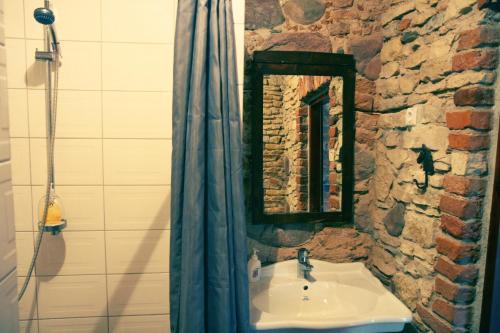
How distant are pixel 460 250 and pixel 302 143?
0.81 m

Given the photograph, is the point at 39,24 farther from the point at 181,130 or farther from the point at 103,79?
the point at 181,130

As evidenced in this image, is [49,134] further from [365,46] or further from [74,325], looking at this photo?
[365,46]

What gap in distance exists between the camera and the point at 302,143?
171 centimetres

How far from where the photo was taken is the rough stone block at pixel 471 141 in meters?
1.18

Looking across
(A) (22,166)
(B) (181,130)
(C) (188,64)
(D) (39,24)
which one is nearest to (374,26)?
(C) (188,64)

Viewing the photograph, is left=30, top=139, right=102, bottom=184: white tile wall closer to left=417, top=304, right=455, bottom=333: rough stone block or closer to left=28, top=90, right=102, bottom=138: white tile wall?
left=28, top=90, right=102, bottom=138: white tile wall

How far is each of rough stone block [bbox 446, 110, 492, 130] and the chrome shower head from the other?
1.54m

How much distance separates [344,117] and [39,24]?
143 centimetres

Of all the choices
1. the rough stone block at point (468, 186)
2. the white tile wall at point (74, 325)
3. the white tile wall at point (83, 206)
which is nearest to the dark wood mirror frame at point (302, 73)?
the rough stone block at point (468, 186)

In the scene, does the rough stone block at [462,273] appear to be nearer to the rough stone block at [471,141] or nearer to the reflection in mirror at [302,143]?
the rough stone block at [471,141]

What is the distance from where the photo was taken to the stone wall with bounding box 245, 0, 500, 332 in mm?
1197

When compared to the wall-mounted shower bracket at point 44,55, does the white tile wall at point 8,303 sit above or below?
below

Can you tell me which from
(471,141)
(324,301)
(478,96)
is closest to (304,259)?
(324,301)

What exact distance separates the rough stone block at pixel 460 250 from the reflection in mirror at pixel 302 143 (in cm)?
60
